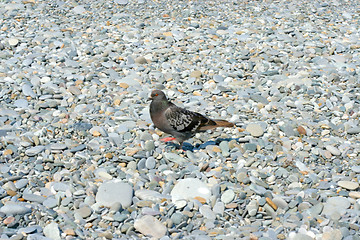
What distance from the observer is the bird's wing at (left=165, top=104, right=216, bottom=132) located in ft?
22.2

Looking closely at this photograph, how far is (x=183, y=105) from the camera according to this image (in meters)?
8.52

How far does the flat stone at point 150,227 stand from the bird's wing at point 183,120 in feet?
5.68

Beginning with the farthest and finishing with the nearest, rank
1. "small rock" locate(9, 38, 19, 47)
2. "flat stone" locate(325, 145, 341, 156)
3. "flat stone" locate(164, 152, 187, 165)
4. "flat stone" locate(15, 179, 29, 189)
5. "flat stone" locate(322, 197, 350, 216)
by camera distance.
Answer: "small rock" locate(9, 38, 19, 47) < "flat stone" locate(325, 145, 341, 156) < "flat stone" locate(164, 152, 187, 165) < "flat stone" locate(15, 179, 29, 189) < "flat stone" locate(322, 197, 350, 216)

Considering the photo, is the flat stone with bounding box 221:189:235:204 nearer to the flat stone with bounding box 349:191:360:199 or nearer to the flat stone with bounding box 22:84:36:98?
the flat stone with bounding box 349:191:360:199

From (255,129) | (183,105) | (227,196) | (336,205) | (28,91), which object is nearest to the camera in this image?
(336,205)

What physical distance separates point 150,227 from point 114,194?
748 millimetres

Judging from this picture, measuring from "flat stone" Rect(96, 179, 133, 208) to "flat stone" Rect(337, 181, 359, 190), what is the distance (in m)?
2.63

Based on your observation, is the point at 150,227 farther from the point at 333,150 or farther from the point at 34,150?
the point at 333,150

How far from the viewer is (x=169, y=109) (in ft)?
22.6

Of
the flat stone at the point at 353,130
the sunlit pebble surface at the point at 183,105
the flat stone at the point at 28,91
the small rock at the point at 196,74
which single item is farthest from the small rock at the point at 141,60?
the flat stone at the point at 353,130

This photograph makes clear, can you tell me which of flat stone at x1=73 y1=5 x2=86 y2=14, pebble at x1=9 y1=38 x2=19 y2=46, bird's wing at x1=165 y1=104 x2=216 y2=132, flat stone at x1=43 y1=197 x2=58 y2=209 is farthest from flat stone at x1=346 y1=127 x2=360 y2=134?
flat stone at x1=73 y1=5 x2=86 y2=14

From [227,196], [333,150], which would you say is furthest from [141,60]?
[227,196]

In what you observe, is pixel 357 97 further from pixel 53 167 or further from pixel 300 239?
pixel 53 167

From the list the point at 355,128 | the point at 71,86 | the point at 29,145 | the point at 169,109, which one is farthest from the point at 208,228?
the point at 71,86
